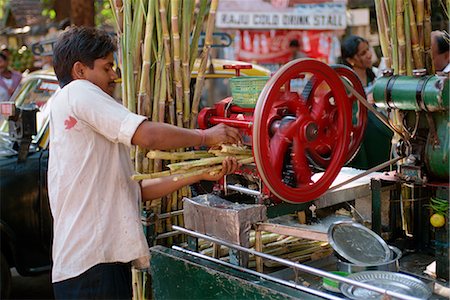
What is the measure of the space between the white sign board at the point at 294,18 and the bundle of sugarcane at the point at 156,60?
22.2 ft

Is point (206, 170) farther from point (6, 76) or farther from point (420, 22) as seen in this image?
point (6, 76)

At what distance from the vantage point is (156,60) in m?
2.83

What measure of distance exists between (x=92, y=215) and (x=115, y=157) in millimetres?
257

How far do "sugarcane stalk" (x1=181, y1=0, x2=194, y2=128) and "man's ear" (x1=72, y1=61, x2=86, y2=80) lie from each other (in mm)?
569

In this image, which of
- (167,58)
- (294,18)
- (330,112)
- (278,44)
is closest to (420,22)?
(330,112)

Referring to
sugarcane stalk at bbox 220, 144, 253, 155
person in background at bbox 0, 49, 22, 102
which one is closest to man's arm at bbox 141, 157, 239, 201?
sugarcane stalk at bbox 220, 144, 253, 155

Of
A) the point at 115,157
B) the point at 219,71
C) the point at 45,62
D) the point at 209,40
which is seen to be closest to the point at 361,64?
the point at 219,71

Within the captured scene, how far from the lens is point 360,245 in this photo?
7.59 feet

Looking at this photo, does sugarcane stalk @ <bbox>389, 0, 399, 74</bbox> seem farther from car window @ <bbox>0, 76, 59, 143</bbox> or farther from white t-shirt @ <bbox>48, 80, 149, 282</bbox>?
Result: car window @ <bbox>0, 76, 59, 143</bbox>

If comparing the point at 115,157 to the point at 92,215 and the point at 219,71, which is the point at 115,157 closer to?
the point at 92,215

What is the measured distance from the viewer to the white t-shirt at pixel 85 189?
7.70 ft

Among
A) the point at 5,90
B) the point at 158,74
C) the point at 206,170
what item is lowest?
the point at 206,170

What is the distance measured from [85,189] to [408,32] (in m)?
1.59

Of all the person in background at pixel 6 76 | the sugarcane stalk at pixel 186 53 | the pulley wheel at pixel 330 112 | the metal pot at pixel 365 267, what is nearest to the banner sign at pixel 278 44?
the person in background at pixel 6 76
